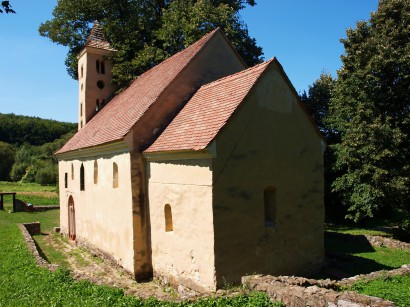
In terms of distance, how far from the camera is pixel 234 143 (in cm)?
1037

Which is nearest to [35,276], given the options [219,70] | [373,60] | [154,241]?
[154,241]

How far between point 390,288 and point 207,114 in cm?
710

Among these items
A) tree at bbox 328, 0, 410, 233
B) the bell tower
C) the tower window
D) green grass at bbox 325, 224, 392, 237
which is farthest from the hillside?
tree at bbox 328, 0, 410, 233

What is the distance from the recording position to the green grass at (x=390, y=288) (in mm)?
7562

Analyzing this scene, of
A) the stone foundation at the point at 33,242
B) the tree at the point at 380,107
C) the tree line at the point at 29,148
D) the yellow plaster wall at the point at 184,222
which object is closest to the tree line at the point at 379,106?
the tree at the point at 380,107

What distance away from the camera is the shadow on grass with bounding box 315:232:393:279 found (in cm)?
1255

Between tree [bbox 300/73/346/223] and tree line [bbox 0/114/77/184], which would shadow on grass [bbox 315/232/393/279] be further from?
tree line [bbox 0/114/77/184]

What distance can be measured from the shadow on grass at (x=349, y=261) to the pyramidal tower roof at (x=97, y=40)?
19.0 meters

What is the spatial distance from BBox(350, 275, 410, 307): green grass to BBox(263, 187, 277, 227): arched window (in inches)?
129

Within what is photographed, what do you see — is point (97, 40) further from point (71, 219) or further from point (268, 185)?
point (268, 185)

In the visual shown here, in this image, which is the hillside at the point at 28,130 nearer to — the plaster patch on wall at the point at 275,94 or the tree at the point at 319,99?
the tree at the point at 319,99

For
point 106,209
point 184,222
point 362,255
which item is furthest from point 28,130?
point 362,255

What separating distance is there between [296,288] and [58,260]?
1224 centimetres

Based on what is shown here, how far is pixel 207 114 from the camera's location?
11328mm
